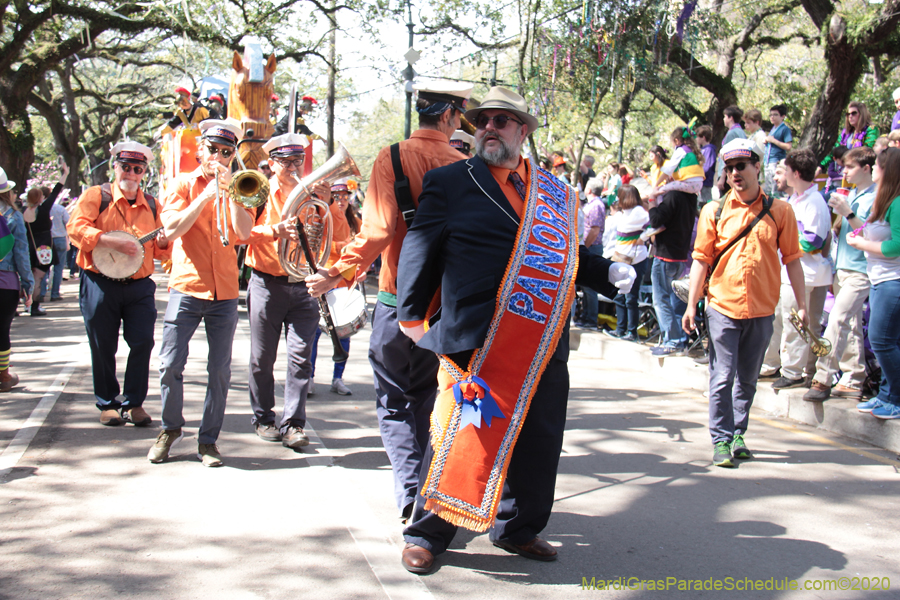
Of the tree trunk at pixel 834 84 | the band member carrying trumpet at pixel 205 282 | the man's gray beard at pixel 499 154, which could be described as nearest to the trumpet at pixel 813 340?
the man's gray beard at pixel 499 154

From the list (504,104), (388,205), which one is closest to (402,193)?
(388,205)

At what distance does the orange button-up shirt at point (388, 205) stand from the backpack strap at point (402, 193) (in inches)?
1.0

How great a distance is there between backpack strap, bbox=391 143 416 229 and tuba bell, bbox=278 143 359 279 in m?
0.91

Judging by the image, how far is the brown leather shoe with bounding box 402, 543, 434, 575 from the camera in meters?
3.43

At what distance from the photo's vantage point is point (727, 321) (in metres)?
5.18

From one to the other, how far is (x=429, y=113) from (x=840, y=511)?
129 inches

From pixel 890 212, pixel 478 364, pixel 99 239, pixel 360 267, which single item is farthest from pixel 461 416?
pixel 890 212

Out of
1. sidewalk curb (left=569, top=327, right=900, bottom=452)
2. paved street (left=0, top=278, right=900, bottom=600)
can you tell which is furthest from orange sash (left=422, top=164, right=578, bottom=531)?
sidewalk curb (left=569, top=327, right=900, bottom=452)

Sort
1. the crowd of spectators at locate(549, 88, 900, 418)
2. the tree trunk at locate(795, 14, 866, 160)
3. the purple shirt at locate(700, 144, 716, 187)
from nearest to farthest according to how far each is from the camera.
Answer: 1. the crowd of spectators at locate(549, 88, 900, 418)
2. the purple shirt at locate(700, 144, 716, 187)
3. the tree trunk at locate(795, 14, 866, 160)

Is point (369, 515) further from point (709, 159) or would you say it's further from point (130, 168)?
point (709, 159)

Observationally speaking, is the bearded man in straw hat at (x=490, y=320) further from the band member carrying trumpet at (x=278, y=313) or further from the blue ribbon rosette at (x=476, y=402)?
the band member carrying trumpet at (x=278, y=313)

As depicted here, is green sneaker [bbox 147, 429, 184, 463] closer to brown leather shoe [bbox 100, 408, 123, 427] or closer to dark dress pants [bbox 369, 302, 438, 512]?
brown leather shoe [bbox 100, 408, 123, 427]

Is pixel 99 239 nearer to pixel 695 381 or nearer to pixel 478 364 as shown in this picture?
pixel 478 364

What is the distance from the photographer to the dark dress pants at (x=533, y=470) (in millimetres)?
3494
